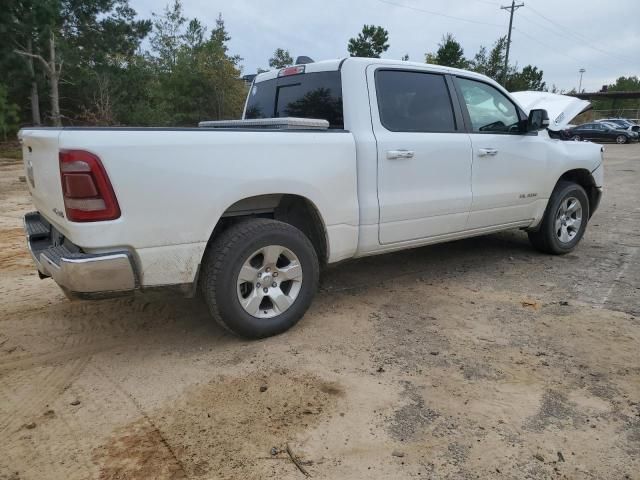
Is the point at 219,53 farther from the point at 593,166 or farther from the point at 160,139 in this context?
the point at 160,139

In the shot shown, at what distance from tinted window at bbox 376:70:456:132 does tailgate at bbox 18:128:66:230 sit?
2266 mm

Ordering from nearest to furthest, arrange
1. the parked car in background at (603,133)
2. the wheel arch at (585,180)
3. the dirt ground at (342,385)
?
the dirt ground at (342,385), the wheel arch at (585,180), the parked car in background at (603,133)

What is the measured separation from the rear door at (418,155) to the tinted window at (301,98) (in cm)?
29

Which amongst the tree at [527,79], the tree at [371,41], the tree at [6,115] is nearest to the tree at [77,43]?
the tree at [6,115]

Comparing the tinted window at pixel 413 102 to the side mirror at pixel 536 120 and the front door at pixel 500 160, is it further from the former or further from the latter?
the side mirror at pixel 536 120

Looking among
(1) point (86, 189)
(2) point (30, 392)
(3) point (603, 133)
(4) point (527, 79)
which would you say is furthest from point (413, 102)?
(4) point (527, 79)

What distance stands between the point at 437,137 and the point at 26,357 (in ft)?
11.3

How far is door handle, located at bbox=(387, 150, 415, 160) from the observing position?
147 inches

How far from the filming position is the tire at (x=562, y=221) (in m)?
5.34

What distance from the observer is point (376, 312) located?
13.0 ft

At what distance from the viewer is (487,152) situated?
14.6 feet

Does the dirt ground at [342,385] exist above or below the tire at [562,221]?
below

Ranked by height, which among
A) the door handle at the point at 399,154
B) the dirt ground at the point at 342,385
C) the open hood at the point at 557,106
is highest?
the open hood at the point at 557,106

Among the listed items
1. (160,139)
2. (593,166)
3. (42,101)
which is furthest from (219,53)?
(160,139)
